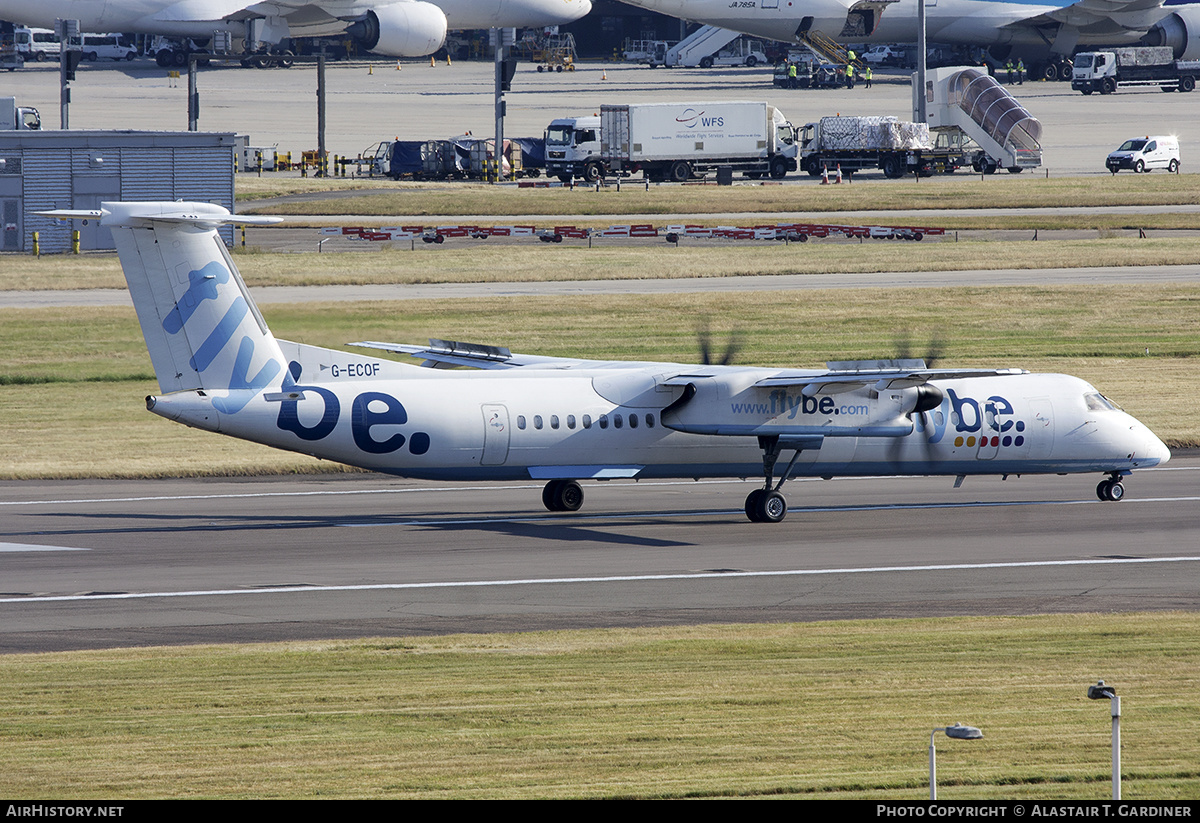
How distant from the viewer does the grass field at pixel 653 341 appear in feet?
118

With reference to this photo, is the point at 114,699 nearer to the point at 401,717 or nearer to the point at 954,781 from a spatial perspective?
the point at 401,717

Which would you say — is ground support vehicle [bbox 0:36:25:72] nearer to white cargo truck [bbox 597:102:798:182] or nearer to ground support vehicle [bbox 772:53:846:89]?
white cargo truck [bbox 597:102:798:182]

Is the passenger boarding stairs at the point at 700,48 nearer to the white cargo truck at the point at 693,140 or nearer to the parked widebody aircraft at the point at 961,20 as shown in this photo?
the parked widebody aircraft at the point at 961,20

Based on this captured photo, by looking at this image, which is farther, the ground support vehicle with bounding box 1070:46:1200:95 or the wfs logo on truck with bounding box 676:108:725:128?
the ground support vehicle with bounding box 1070:46:1200:95

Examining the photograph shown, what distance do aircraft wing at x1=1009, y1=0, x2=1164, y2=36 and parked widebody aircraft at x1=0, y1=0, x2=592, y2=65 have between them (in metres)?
57.6

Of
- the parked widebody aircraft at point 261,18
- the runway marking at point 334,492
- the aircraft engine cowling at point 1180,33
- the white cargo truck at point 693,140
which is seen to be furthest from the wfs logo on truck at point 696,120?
the runway marking at point 334,492

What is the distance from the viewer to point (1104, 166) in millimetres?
102125

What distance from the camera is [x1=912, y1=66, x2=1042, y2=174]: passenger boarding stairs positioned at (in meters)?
98.4

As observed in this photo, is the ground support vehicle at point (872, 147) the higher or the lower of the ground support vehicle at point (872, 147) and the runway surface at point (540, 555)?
the higher

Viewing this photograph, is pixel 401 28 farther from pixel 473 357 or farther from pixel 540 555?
pixel 540 555

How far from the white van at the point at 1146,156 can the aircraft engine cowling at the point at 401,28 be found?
53824mm

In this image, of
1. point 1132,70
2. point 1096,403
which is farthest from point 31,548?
point 1132,70

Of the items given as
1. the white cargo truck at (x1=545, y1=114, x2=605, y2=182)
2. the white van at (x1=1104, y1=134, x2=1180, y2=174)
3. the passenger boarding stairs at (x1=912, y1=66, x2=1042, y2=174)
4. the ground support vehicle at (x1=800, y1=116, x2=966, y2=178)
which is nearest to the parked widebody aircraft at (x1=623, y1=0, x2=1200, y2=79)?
the passenger boarding stairs at (x1=912, y1=66, x2=1042, y2=174)

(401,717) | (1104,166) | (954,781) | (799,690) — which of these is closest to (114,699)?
(401,717)
